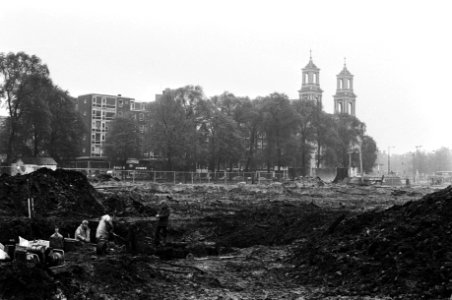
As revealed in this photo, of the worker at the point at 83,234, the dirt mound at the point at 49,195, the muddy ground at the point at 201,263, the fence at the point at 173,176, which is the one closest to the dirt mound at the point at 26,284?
the muddy ground at the point at 201,263

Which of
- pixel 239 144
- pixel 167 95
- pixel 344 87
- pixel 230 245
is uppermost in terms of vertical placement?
pixel 344 87

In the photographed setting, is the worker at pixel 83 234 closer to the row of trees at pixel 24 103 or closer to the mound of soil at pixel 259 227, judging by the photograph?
the mound of soil at pixel 259 227

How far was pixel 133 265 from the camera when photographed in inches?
537

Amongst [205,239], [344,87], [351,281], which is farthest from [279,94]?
[344,87]

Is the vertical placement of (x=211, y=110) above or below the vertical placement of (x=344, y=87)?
below

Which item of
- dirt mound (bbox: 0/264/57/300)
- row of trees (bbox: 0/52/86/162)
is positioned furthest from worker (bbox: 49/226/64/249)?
row of trees (bbox: 0/52/86/162)

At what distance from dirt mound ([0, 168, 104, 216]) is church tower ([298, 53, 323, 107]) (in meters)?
131

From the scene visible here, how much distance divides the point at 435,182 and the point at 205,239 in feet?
249

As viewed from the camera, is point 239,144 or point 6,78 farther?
point 239,144

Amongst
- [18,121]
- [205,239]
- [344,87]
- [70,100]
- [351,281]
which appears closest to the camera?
[351,281]

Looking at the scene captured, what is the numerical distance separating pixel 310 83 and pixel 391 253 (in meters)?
149

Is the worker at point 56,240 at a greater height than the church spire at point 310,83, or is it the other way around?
the church spire at point 310,83

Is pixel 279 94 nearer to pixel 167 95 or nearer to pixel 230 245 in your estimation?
pixel 167 95

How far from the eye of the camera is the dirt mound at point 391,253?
40.8ft
